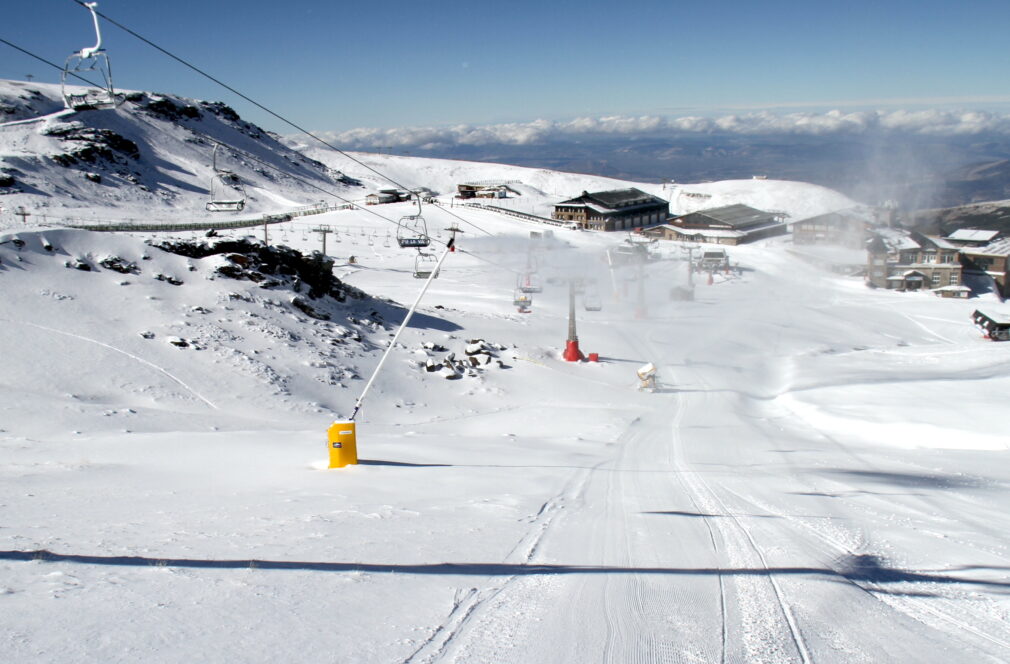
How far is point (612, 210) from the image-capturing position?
3285 inches

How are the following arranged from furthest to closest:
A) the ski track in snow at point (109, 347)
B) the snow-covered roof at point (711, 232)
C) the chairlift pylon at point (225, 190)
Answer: the snow-covered roof at point (711, 232)
the chairlift pylon at point (225, 190)
the ski track in snow at point (109, 347)

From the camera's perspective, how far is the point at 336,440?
10.4 m

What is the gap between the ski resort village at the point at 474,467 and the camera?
15.4 ft

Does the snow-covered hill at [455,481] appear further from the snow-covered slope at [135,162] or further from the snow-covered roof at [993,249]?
the snow-covered slope at [135,162]

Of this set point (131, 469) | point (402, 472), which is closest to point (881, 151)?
point (402, 472)

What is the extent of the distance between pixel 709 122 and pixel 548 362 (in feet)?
367

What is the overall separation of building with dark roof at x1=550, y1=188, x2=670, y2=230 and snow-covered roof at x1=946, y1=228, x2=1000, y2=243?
3365cm

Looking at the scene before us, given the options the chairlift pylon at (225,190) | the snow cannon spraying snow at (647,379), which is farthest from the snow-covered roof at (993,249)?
the chairlift pylon at (225,190)

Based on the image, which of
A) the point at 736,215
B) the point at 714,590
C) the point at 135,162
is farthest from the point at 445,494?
the point at 135,162

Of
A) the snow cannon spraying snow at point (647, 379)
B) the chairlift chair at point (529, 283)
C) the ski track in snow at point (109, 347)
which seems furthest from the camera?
the chairlift chair at point (529, 283)

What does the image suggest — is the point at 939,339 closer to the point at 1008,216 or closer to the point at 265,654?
the point at 1008,216

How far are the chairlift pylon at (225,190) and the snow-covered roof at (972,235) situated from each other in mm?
69389

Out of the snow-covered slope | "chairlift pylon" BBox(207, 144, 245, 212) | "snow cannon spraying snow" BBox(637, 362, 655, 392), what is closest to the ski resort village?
"snow cannon spraying snow" BBox(637, 362, 655, 392)

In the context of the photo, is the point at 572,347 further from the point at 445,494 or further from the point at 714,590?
the point at 714,590
